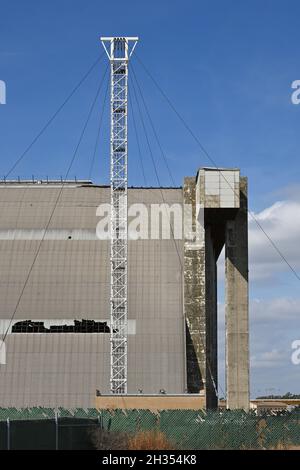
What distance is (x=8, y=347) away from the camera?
73750 mm

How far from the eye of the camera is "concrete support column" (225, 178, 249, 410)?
77.1 m

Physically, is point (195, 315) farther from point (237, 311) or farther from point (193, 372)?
point (193, 372)

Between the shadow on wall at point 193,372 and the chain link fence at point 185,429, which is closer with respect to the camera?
the chain link fence at point 185,429

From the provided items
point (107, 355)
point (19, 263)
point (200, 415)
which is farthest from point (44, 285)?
point (200, 415)

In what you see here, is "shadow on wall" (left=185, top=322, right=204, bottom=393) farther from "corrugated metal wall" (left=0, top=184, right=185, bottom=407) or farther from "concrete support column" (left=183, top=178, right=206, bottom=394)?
"corrugated metal wall" (left=0, top=184, right=185, bottom=407)

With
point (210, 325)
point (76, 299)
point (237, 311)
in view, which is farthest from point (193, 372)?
point (76, 299)

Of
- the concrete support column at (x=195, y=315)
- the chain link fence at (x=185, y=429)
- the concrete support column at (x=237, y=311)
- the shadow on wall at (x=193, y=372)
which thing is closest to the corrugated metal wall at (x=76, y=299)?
the concrete support column at (x=195, y=315)

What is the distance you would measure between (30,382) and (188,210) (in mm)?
23546

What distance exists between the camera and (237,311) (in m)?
78.2

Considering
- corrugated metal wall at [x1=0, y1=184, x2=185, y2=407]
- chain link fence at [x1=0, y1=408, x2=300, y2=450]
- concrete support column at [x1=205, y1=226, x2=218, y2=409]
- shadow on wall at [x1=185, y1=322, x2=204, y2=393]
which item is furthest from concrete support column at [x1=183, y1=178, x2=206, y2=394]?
chain link fence at [x1=0, y1=408, x2=300, y2=450]

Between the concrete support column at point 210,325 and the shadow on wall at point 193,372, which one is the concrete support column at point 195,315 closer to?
the shadow on wall at point 193,372

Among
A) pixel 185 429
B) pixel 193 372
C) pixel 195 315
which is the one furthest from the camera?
pixel 195 315

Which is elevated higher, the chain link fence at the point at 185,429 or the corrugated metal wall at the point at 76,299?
the corrugated metal wall at the point at 76,299

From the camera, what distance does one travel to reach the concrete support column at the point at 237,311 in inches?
3036
